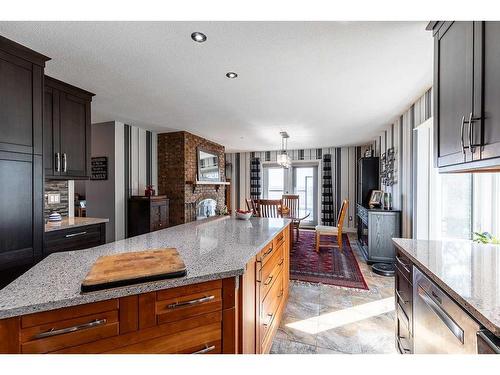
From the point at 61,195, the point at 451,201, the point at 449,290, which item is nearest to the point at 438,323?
the point at 449,290

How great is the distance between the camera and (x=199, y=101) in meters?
3.09

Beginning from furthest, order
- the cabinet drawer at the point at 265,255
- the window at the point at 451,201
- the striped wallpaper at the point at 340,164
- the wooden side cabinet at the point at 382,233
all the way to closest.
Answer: the striped wallpaper at the point at 340,164 → the wooden side cabinet at the point at 382,233 → the window at the point at 451,201 → the cabinet drawer at the point at 265,255

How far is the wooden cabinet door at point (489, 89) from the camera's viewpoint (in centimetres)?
98

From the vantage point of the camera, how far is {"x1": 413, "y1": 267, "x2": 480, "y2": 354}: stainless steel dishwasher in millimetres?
878

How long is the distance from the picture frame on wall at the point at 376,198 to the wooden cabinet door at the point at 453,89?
307 cm

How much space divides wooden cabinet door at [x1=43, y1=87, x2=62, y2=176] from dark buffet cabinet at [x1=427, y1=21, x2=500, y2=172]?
3.40 m

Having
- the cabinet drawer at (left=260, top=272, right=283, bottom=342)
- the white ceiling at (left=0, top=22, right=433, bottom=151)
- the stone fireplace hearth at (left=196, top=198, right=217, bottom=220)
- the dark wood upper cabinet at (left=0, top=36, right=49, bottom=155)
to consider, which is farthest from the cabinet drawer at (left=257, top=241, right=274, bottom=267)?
the stone fireplace hearth at (left=196, top=198, right=217, bottom=220)

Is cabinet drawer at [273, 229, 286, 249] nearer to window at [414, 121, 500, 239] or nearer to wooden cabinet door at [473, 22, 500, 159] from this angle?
window at [414, 121, 500, 239]

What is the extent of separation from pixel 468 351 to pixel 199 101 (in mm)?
3167

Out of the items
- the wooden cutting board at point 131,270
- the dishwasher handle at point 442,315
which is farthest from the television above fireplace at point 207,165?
the dishwasher handle at point 442,315

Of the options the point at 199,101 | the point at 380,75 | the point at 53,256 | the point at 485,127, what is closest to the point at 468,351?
the point at 485,127

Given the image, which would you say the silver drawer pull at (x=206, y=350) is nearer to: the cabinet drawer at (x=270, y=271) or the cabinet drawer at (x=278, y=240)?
the cabinet drawer at (x=270, y=271)

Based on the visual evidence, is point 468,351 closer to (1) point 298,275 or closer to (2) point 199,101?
(1) point 298,275

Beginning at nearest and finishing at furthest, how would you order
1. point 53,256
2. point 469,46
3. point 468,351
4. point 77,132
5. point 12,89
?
point 468,351, point 469,46, point 53,256, point 12,89, point 77,132
